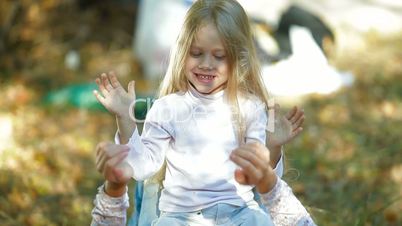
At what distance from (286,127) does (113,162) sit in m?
0.65

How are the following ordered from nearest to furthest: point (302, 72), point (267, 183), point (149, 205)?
point (267, 183), point (149, 205), point (302, 72)

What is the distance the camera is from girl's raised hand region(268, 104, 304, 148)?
265cm

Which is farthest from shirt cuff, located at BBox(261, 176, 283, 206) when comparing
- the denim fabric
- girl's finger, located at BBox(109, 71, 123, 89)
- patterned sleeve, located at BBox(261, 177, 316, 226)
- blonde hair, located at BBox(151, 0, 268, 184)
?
girl's finger, located at BBox(109, 71, 123, 89)

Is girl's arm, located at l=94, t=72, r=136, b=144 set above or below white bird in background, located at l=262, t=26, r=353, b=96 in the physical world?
above

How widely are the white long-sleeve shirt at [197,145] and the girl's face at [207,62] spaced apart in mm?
Answer: 54

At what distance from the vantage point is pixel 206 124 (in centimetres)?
259

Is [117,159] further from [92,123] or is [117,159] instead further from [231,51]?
[92,123]

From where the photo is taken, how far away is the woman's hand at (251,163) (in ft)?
7.33

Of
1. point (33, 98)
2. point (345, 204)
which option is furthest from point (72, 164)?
point (345, 204)

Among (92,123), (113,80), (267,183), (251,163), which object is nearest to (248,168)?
(251,163)

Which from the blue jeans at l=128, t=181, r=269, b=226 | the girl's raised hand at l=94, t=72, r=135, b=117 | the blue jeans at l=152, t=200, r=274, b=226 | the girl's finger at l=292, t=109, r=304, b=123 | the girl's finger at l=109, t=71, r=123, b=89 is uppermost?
the girl's finger at l=109, t=71, r=123, b=89

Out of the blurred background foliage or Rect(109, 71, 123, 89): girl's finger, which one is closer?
Rect(109, 71, 123, 89): girl's finger

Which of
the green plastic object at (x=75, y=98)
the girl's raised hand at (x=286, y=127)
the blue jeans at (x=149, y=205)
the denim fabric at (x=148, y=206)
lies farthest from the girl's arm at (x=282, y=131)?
the green plastic object at (x=75, y=98)

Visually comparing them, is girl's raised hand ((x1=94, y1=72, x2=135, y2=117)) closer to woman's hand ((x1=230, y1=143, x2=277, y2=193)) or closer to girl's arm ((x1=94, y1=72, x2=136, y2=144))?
girl's arm ((x1=94, y1=72, x2=136, y2=144))
